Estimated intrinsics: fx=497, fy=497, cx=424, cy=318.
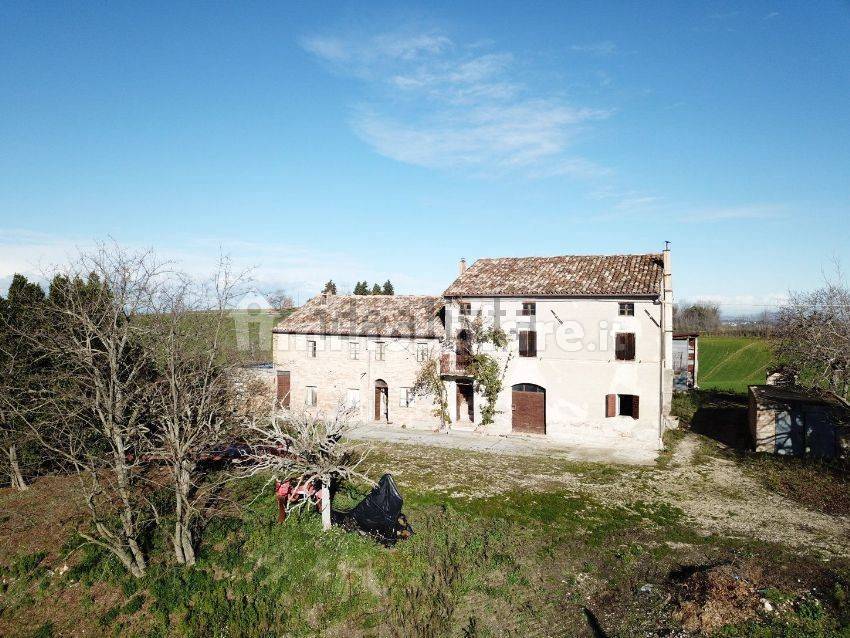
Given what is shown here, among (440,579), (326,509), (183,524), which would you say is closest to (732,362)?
(440,579)

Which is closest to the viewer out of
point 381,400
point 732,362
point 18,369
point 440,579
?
point 440,579

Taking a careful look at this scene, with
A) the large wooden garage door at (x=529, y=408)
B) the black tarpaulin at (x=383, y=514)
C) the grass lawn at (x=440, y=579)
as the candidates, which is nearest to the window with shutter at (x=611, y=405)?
the large wooden garage door at (x=529, y=408)

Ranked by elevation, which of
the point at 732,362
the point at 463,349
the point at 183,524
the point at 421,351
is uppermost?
→ the point at 463,349

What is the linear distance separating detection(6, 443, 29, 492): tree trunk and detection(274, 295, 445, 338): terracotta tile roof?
45.1 ft

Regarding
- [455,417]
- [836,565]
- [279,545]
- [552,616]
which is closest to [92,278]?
[279,545]

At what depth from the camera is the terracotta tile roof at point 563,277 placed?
857 inches

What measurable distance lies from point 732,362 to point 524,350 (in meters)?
38.9

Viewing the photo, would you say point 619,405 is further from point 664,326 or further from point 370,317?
point 370,317

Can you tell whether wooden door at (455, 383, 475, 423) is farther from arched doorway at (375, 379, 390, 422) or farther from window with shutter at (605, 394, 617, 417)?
window with shutter at (605, 394, 617, 417)

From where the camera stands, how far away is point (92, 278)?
12.2 metres

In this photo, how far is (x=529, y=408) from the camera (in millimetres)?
23469

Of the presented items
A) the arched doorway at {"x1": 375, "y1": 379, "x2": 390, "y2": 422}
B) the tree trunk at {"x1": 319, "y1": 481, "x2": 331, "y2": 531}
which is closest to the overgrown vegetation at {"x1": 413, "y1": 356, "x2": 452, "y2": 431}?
the arched doorway at {"x1": 375, "y1": 379, "x2": 390, "y2": 422}

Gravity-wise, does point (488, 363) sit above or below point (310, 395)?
above

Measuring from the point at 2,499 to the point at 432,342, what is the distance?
17.3 meters
